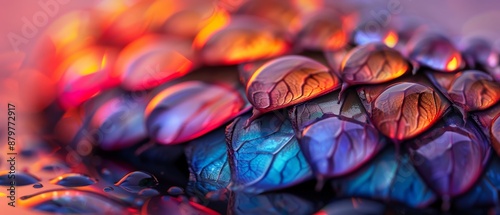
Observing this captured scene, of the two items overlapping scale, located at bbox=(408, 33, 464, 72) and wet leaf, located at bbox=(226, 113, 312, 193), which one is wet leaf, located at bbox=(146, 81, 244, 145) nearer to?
wet leaf, located at bbox=(226, 113, 312, 193)

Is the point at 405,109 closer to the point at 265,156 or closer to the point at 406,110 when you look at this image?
the point at 406,110

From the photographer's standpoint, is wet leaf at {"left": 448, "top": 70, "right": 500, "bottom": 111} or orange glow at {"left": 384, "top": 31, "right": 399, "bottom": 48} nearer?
wet leaf at {"left": 448, "top": 70, "right": 500, "bottom": 111}

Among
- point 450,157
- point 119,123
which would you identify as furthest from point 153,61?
point 450,157

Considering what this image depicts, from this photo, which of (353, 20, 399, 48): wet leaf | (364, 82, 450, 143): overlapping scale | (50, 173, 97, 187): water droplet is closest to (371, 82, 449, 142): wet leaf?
(364, 82, 450, 143): overlapping scale

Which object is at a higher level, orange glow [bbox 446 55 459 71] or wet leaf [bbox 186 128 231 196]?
wet leaf [bbox 186 128 231 196]

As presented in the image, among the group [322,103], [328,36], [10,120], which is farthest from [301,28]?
[10,120]

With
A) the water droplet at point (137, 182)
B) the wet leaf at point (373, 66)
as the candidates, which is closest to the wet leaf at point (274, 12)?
the wet leaf at point (373, 66)
